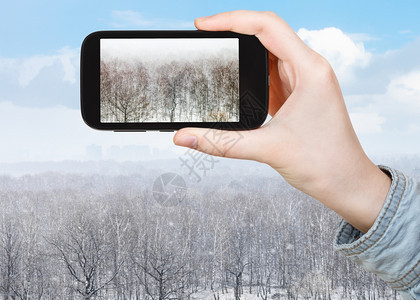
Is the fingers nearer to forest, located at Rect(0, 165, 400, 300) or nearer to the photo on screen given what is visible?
the photo on screen

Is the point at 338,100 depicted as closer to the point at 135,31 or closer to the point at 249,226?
the point at 135,31

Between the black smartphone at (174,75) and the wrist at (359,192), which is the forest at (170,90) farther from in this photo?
the wrist at (359,192)

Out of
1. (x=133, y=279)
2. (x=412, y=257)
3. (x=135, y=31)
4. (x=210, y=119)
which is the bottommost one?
(x=133, y=279)

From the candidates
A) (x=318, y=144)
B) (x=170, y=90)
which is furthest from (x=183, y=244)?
(x=318, y=144)

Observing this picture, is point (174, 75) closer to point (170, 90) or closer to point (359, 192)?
point (170, 90)

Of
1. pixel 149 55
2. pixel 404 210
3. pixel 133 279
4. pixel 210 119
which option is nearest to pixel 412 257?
pixel 404 210

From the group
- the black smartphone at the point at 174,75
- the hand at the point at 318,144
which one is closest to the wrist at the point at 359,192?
the hand at the point at 318,144
